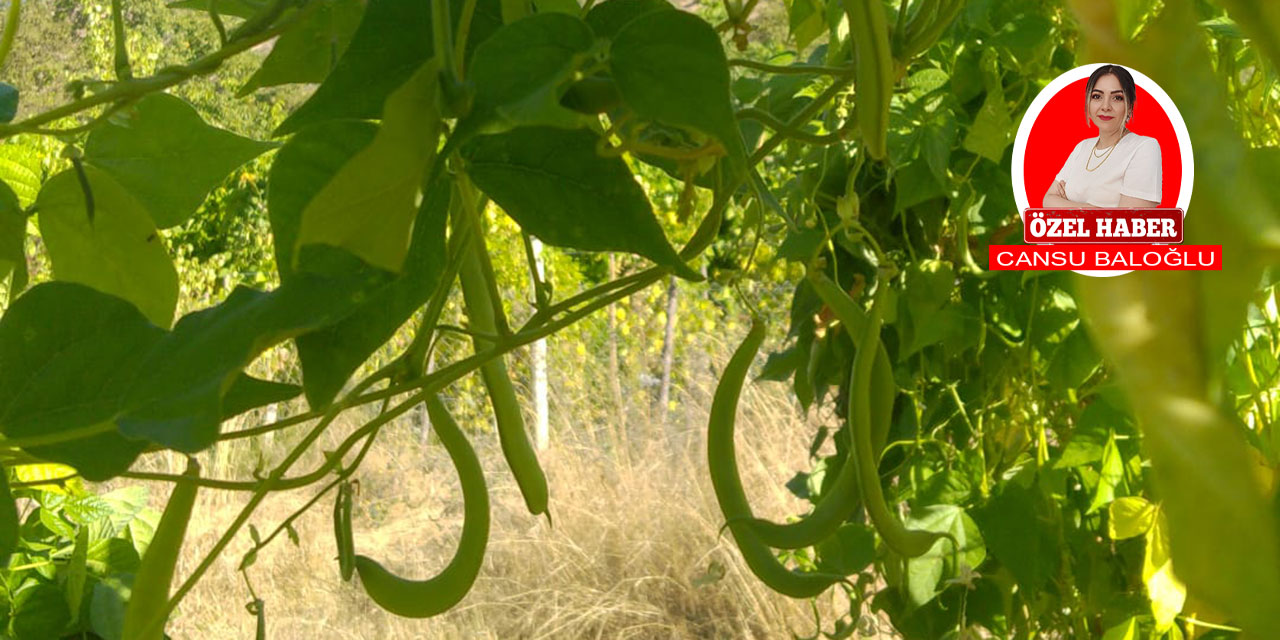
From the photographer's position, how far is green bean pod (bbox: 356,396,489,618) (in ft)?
1.16

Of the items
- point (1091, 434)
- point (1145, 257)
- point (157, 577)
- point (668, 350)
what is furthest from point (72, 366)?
point (668, 350)

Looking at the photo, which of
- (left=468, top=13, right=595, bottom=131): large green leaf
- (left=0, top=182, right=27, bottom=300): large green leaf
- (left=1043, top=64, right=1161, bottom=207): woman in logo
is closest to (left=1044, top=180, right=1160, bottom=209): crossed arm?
(left=1043, top=64, right=1161, bottom=207): woman in logo

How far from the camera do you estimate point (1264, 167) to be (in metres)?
0.41

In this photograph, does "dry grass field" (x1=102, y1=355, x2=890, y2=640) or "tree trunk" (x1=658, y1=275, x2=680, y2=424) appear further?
"tree trunk" (x1=658, y1=275, x2=680, y2=424)

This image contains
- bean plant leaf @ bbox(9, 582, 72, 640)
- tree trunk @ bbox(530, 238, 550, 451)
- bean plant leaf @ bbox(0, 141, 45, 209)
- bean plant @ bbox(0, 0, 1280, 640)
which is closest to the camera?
bean plant @ bbox(0, 0, 1280, 640)

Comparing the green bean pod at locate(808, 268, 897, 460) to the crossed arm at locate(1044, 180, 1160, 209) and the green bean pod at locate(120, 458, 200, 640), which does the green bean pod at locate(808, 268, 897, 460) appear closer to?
the crossed arm at locate(1044, 180, 1160, 209)

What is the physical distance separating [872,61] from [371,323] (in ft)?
0.39

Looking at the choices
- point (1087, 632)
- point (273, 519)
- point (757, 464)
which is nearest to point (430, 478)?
point (273, 519)

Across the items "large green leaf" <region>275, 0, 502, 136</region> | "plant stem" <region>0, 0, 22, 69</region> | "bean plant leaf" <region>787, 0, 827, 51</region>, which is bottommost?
"large green leaf" <region>275, 0, 502, 136</region>

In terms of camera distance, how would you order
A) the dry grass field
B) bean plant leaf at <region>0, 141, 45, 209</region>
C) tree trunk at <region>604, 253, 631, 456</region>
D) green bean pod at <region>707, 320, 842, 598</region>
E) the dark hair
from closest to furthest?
the dark hair → green bean pod at <region>707, 320, 842, 598</region> → bean plant leaf at <region>0, 141, 45, 209</region> → the dry grass field → tree trunk at <region>604, 253, 631, 456</region>

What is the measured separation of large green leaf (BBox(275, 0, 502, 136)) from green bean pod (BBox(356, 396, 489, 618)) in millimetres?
100

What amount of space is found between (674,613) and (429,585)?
231cm

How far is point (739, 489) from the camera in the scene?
0.40m

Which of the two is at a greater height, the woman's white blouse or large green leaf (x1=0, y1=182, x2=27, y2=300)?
large green leaf (x1=0, y1=182, x2=27, y2=300)
